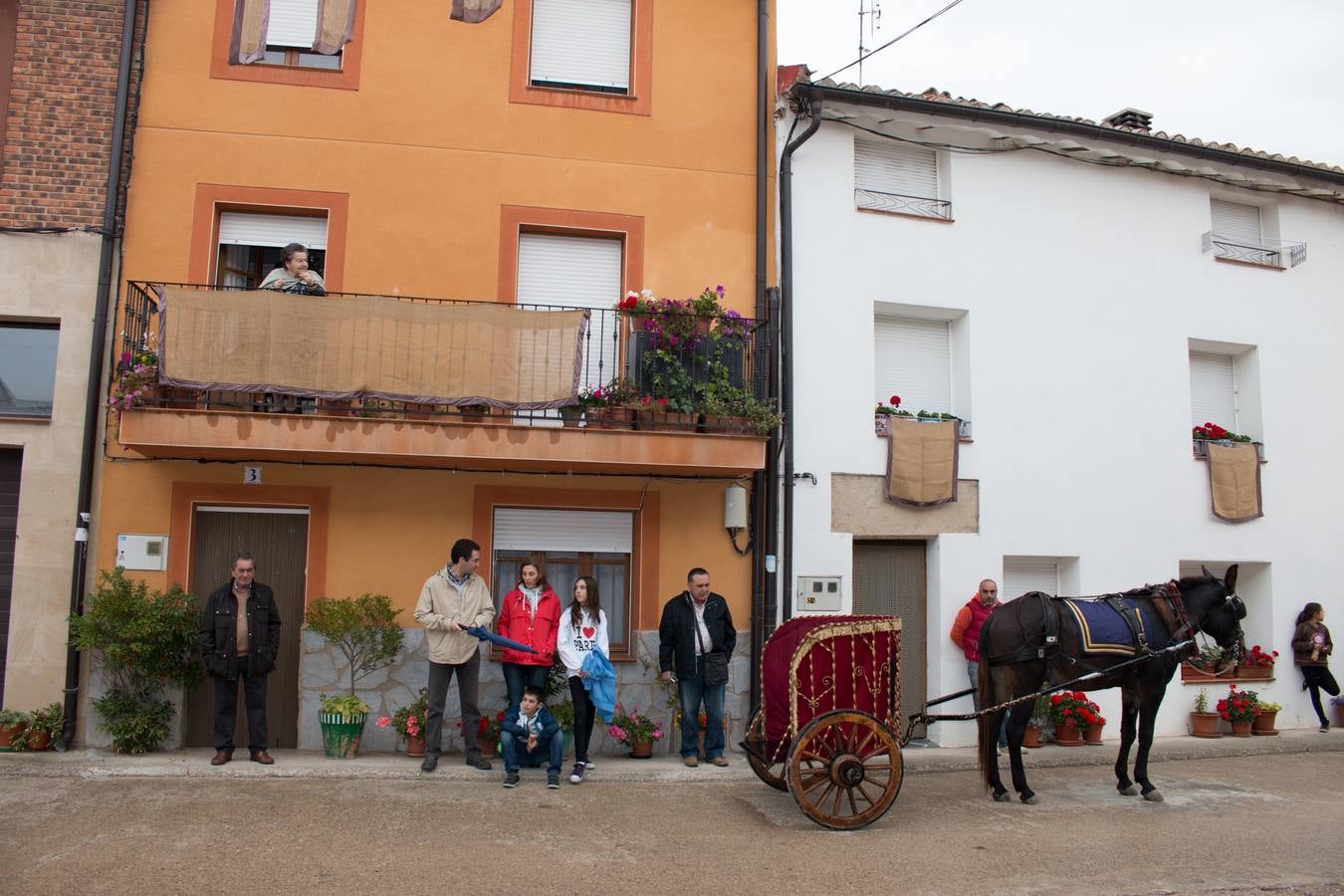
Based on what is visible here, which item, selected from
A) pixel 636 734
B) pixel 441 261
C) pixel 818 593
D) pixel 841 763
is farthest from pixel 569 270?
pixel 841 763

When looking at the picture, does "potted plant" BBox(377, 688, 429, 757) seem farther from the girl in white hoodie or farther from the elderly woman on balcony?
the elderly woman on balcony

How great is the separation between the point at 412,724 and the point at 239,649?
1576 mm

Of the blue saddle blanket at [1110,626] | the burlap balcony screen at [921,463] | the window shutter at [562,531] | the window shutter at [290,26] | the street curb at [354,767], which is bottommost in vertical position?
the street curb at [354,767]

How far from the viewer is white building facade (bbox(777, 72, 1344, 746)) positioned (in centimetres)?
1072

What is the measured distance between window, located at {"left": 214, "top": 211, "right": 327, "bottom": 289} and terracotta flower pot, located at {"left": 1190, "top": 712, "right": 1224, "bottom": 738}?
10.5m

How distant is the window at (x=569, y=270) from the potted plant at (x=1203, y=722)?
26.1 feet

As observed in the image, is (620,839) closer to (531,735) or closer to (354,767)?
(531,735)

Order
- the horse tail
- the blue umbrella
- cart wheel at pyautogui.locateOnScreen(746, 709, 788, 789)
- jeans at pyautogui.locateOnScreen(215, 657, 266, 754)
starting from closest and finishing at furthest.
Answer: cart wheel at pyautogui.locateOnScreen(746, 709, 788, 789) < the horse tail < the blue umbrella < jeans at pyautogui.locateOnScreen(215, 657, 266, 754)

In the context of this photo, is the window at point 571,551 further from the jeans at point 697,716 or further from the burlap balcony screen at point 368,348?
the burlap balcony screen at point 368,348

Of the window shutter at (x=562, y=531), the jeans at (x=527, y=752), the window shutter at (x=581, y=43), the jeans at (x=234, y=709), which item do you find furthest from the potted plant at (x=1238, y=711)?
the jeans at (x=234, y=709)

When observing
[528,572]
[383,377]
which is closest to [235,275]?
[383,377]

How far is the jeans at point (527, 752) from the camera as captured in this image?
803cm

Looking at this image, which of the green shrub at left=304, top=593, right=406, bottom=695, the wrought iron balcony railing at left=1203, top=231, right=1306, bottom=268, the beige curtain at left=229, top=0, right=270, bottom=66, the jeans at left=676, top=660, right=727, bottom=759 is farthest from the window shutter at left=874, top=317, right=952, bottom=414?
the beige curtain at left=229, top=0, right=270, bottom=66

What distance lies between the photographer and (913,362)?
445 inches
